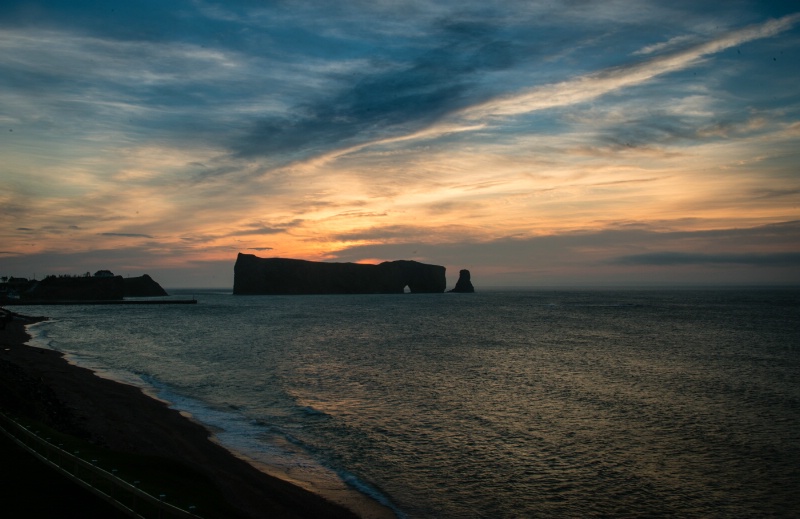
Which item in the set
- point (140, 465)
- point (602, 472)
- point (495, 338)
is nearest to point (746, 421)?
point (602, 472)

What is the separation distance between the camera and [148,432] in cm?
2361

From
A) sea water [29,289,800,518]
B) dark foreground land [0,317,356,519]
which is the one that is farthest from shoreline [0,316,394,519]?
sea water [29,289,800,518]

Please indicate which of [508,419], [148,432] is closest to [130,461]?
[148,432]

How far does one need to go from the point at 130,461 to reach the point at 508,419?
1767 cm

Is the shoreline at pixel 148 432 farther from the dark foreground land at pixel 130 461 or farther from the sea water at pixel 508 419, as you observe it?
the sea water at pixel 508 419

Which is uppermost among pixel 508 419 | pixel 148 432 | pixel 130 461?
pixel 130 461

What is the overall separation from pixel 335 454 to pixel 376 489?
13.8 feet

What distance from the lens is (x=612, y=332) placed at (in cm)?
8162

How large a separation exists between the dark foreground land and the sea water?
1605 millimetres

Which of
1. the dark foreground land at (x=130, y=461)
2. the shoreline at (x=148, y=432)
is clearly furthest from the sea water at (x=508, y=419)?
the dark foreground land at (x=130, y=461)

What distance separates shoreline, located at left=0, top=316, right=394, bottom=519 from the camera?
16516 mm

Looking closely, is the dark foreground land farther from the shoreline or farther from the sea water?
the sea water

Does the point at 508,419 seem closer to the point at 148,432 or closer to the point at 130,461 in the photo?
the point at 148,432

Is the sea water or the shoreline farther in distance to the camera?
the sea water
